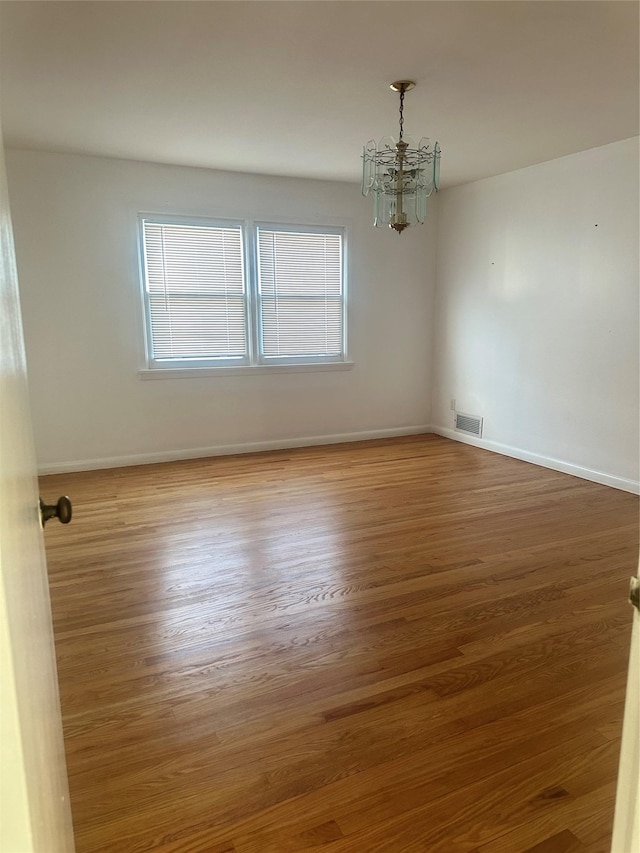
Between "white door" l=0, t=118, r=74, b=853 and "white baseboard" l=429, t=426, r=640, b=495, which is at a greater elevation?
"white door" l=0, t=118, r=74, b=853

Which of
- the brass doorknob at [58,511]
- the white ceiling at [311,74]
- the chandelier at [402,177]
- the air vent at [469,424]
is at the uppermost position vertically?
the white ceiling at [311,74]

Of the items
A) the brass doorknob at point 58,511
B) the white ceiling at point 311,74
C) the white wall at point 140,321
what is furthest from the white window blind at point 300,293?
the brass doorknob at point 58,511

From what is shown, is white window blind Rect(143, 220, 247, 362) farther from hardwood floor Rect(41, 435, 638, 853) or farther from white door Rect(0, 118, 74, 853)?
white door Rect(0, 118, 74, 853)

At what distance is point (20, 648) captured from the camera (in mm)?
693

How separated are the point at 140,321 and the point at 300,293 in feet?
5.18

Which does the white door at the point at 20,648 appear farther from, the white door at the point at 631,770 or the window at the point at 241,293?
the window at the point at 241,293

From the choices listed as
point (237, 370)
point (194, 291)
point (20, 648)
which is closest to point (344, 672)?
point (20, 648)

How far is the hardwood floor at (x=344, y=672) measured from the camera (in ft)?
5.08

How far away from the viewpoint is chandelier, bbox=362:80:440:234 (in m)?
2.99

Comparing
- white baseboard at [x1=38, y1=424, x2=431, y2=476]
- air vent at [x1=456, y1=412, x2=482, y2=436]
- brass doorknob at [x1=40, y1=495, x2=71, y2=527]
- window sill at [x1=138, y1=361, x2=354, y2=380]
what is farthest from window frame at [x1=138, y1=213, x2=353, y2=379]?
brass doorknob at [x1=40, y1=495, x2=71, y2=527]

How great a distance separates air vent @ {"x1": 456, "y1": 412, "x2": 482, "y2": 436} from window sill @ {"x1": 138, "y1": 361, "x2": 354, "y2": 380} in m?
1.31

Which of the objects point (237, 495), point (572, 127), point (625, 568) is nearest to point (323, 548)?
point (237, 495)

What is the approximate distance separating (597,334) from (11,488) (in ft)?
15.1

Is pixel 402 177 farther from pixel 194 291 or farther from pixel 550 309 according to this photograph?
pixel 194 291
